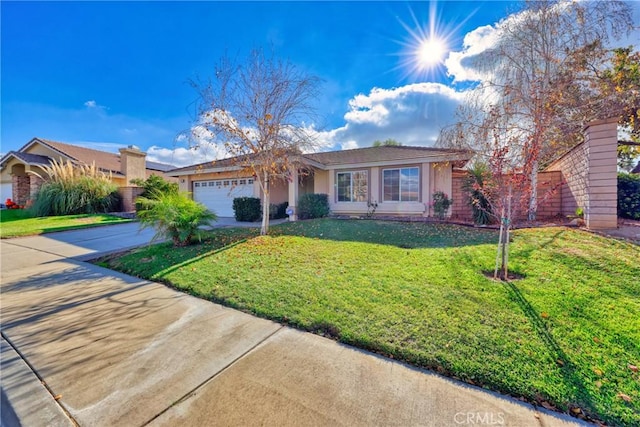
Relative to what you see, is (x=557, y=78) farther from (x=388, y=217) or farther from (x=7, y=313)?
(x=7, y=313)

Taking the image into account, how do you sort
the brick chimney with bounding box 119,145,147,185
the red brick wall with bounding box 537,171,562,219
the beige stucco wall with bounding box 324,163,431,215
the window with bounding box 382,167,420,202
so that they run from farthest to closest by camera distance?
1. the brick chimney with bounding box 119,145,147,185
2. the window with bounding box 382,167,420,202
3. the beige stucco wall with bounding box 324,163,431,215
4. the red brick wall with bounding box 537,171,562,219

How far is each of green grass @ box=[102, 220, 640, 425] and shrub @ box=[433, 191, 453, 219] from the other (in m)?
3.85

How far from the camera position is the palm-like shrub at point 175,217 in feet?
23.3

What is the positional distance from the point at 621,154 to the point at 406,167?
1448cm

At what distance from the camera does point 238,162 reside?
29.4 feet

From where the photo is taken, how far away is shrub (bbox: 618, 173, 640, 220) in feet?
29.3

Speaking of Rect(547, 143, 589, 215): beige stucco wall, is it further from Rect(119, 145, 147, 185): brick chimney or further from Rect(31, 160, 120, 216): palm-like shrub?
Rect(119, 145, 147, 185): brick chimney

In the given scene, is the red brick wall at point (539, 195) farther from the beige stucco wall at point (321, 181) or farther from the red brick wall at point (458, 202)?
the beige stucco wall at point (321, 181)

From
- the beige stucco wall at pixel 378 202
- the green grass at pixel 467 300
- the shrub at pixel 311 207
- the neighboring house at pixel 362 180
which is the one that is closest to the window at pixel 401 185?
the neighboring house at pixel 362 180

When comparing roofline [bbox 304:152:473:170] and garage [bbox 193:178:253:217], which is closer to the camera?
roofline [bbox 304:152:473:170]

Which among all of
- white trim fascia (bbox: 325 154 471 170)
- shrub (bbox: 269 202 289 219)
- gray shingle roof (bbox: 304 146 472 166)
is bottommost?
shrub (bbox: 269 202 289 219)

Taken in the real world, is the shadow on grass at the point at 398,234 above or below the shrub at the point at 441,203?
below

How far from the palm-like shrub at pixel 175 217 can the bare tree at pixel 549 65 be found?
8862 millimetres

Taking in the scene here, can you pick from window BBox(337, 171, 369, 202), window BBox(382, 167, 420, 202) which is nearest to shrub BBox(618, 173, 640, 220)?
window BBox(382, 167, 420, 202)
